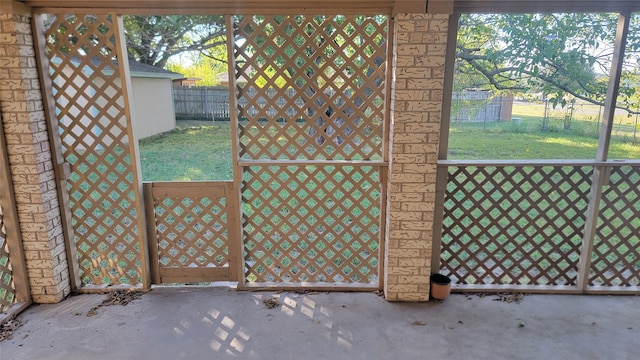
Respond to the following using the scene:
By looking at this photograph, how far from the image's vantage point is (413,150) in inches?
109

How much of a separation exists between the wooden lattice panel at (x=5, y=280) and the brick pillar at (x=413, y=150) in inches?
113

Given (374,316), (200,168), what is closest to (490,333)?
(374,316)

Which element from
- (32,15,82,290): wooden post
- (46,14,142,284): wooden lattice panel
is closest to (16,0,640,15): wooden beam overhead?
(46,14,142,284): wooden lattice panel

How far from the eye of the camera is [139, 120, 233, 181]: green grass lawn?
6422 millimetres

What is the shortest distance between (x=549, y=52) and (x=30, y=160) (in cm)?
496

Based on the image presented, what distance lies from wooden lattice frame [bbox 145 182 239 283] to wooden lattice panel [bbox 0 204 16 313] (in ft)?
3.30

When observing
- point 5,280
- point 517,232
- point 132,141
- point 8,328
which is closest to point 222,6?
point 132,141

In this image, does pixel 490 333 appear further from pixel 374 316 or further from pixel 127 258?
pixel 127 258

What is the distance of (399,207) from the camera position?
2.87 metres

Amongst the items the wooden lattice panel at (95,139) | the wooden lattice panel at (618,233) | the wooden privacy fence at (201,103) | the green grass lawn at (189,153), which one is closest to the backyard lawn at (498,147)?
the green grass lawn at (189,153)

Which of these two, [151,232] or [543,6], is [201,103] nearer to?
[151,232]

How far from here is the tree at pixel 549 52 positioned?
13.5 ft

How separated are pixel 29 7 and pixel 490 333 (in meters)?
3.90

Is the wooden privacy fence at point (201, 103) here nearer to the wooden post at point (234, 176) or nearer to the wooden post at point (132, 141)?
the wooden post at point (132, 141)
